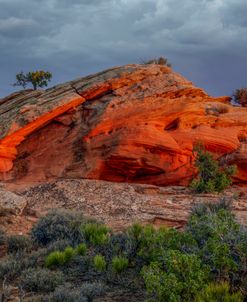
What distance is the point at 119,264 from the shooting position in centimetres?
768

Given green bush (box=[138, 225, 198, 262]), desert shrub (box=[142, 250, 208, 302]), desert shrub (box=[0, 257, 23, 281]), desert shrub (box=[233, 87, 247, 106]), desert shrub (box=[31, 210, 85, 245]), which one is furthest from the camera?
desert shrub (box=[233, 87, 247, 106])

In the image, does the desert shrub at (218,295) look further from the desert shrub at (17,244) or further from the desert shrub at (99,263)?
the desert shrub at (17,244)

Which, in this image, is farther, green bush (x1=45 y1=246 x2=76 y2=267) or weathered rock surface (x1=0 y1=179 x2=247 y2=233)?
weathered rock surface (x1=0 y1=179 x2=247 y2=233)

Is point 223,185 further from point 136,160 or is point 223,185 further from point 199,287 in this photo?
point 199,287

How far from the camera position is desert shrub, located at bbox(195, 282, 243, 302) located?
5465mm

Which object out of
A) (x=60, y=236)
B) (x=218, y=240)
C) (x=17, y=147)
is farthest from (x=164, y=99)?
(x=218, y=240)

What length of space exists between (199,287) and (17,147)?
13756 mm

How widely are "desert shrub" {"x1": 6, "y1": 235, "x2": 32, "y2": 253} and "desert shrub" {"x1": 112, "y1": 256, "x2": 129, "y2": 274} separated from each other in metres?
2.67

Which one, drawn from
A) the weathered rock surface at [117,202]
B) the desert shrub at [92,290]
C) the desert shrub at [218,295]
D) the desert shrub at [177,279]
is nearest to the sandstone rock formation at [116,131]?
the weathered rock surface at [117,202]

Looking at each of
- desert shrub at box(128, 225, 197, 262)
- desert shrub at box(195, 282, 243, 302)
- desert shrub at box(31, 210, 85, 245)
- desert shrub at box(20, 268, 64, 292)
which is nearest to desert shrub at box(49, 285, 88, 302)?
desert shrub at box(20, 268, 64, 292)

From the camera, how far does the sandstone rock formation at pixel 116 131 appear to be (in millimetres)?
17938

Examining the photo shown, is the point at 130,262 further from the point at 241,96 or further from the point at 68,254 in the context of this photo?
the point at 241,96

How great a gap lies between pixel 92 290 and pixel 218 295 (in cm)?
193

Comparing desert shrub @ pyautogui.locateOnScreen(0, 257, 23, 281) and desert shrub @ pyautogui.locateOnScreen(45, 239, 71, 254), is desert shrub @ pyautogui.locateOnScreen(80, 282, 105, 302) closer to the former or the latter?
desert shrub @ pyautogui.locateOnScreen(0, 257, 23, 281)
